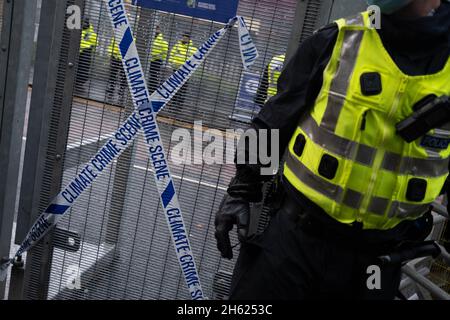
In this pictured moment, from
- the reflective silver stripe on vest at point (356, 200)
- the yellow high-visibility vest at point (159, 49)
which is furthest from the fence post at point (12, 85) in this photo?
the reflective silver stripe on vest at point (356, 200)

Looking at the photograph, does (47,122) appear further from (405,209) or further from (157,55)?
(405,209)

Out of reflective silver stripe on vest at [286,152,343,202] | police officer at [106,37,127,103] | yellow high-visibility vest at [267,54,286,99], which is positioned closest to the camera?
reflective silver stripe on vest at [286,152,343,202]

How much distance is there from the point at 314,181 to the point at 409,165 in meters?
0.39

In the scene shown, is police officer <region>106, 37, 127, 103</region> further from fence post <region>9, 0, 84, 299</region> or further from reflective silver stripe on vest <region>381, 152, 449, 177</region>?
reflective silver stripe on vest <region>381, 152, 449, 177</region>

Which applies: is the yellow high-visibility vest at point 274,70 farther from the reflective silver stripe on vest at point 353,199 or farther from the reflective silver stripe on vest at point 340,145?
the reflective silver stripe on vest at point 353,199

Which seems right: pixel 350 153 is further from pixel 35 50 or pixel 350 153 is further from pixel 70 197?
pixel 35 50

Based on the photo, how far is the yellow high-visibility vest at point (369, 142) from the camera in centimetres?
206

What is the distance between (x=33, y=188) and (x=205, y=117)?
1.15 m

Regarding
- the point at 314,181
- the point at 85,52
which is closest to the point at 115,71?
the point at 85,52

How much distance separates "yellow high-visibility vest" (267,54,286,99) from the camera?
2.75m

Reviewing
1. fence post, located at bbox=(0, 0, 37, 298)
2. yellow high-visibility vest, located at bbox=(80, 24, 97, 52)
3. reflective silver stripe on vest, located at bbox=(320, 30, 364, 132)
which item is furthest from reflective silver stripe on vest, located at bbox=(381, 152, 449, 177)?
fence post, located at bbox=(0, 0, 37, 298)

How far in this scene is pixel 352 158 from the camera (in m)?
2.10

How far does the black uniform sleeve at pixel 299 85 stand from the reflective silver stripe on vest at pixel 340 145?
118 millimetres

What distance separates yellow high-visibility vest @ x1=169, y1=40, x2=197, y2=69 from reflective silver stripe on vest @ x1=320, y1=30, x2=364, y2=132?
93cm
